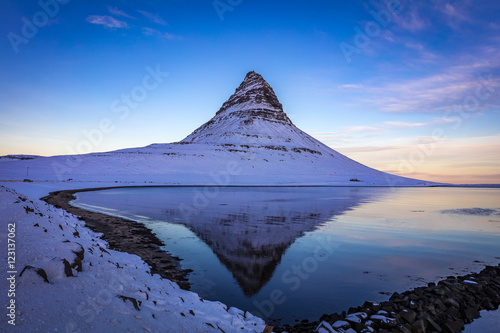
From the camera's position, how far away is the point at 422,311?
6340 mm

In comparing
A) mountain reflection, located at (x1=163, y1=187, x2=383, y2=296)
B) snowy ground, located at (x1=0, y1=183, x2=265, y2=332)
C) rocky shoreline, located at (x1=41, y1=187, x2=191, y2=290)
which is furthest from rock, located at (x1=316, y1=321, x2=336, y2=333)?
rocky shoreline, located at (x1=41, y1=187, x2=191, y2=290)

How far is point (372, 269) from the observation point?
9.73 meters

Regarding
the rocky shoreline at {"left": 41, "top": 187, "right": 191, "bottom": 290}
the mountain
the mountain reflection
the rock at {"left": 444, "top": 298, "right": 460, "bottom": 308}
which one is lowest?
the rocky shoreline at {"left": 41, "top": 187, "right": 191, "bottom": 290}

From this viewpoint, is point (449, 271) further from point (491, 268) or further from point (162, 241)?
point (162, 241)

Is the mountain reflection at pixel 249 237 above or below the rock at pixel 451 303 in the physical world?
below

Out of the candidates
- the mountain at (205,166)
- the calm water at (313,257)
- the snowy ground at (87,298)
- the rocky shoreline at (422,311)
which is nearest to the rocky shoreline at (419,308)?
the rocky shoreline at (422,311)

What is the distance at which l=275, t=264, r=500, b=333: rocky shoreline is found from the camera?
18.8 ft

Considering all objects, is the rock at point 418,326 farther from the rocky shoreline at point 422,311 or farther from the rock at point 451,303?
the rock at point 451,303

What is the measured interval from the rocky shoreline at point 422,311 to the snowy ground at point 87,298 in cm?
163

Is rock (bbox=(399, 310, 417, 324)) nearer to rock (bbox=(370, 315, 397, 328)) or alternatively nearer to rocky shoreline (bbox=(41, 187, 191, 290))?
A: rock (bbox=(370, 315, 397, 328))

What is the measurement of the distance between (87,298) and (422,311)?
662 centimetres

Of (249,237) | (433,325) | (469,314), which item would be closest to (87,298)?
(433,325)

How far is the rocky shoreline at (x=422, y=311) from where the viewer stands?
574cm

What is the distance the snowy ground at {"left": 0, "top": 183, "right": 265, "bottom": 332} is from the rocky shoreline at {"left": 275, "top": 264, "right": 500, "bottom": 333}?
1629mm
